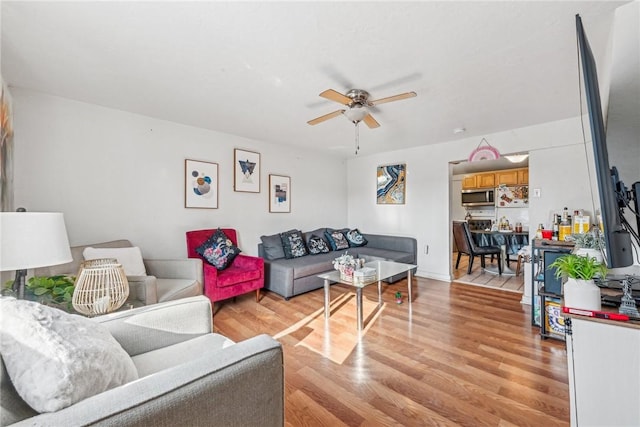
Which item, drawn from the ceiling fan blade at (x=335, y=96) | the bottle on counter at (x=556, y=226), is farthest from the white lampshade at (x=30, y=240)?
the bottle on counter at (x=556, y=226)

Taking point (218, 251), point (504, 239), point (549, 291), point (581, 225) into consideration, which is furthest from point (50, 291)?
point (504, 239)

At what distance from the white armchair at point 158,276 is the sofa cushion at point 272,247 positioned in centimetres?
124

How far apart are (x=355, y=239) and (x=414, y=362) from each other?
9.93 ft

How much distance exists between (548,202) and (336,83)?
309 centimetres

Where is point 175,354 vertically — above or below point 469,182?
below

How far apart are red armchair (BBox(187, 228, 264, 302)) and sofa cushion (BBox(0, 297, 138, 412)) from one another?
2.02 meters

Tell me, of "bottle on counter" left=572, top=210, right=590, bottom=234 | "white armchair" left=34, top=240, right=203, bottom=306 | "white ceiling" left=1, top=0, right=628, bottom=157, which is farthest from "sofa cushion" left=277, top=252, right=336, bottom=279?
"bottle on counter" left=572, top=210, right=590, bottom=234

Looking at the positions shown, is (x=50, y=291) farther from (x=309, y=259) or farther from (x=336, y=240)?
(x=336, y=240)

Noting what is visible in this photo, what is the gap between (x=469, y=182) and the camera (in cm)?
689

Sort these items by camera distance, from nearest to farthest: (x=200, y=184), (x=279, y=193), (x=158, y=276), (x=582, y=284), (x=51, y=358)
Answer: (x=51, y=358)
(x=582, y=284)
(x=158, y=276)
(x=200, y=184)
(x=279, y=193)

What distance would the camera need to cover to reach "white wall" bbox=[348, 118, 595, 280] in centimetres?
321

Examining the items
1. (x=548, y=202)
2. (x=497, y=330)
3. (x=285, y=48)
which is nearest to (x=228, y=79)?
(x=285, y=48)

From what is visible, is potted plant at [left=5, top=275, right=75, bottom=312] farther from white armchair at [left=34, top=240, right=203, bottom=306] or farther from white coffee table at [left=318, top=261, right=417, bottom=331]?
white coffee table at [left=318, top=261, right=417, bottom=331]

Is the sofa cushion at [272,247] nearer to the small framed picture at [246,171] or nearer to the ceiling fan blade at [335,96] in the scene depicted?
the small framed picture at [246,171]
